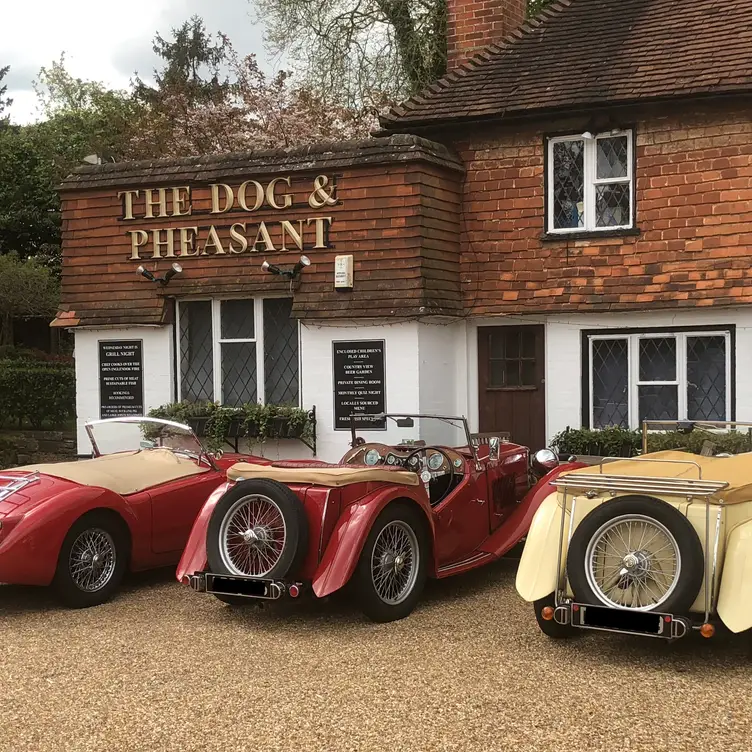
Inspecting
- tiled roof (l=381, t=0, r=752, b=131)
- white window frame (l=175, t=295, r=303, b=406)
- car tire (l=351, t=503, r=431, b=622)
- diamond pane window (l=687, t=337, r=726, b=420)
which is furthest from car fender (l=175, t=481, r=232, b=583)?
tiled roof (l=381, t=0, r=752, b=131)

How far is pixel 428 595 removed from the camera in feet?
25.9

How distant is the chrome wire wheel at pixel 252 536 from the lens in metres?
6.98

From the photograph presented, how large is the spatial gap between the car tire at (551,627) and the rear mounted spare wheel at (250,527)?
5.15 feet

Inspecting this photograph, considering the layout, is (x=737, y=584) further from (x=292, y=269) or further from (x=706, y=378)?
(x=292, y=269)

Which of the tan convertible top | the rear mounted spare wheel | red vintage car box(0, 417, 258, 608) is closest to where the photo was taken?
the tan convertible top

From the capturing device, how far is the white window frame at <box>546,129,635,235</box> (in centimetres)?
1255

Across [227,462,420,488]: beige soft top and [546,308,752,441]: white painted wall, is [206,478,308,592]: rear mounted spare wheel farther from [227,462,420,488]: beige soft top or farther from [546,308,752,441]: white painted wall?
[546,308,752,441]: white painted wall

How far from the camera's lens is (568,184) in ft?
42.4

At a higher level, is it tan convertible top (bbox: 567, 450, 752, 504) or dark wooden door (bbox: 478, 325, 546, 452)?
dark wooden door (bbox: 478, 325, 546, 452)

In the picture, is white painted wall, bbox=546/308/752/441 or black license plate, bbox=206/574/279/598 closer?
black license plate, bbox=206/574/279/598

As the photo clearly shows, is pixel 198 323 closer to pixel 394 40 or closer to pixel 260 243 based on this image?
pixel 260 243

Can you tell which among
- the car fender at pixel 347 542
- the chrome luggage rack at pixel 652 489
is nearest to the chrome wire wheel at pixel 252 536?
the car fender at pixel 347 542

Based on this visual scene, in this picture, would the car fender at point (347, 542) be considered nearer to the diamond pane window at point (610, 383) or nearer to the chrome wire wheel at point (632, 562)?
the chrome wire wheel at point (632, 562)

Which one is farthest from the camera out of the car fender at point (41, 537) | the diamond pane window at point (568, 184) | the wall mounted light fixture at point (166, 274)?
the wall mounted light fixture at point (166, 274)
